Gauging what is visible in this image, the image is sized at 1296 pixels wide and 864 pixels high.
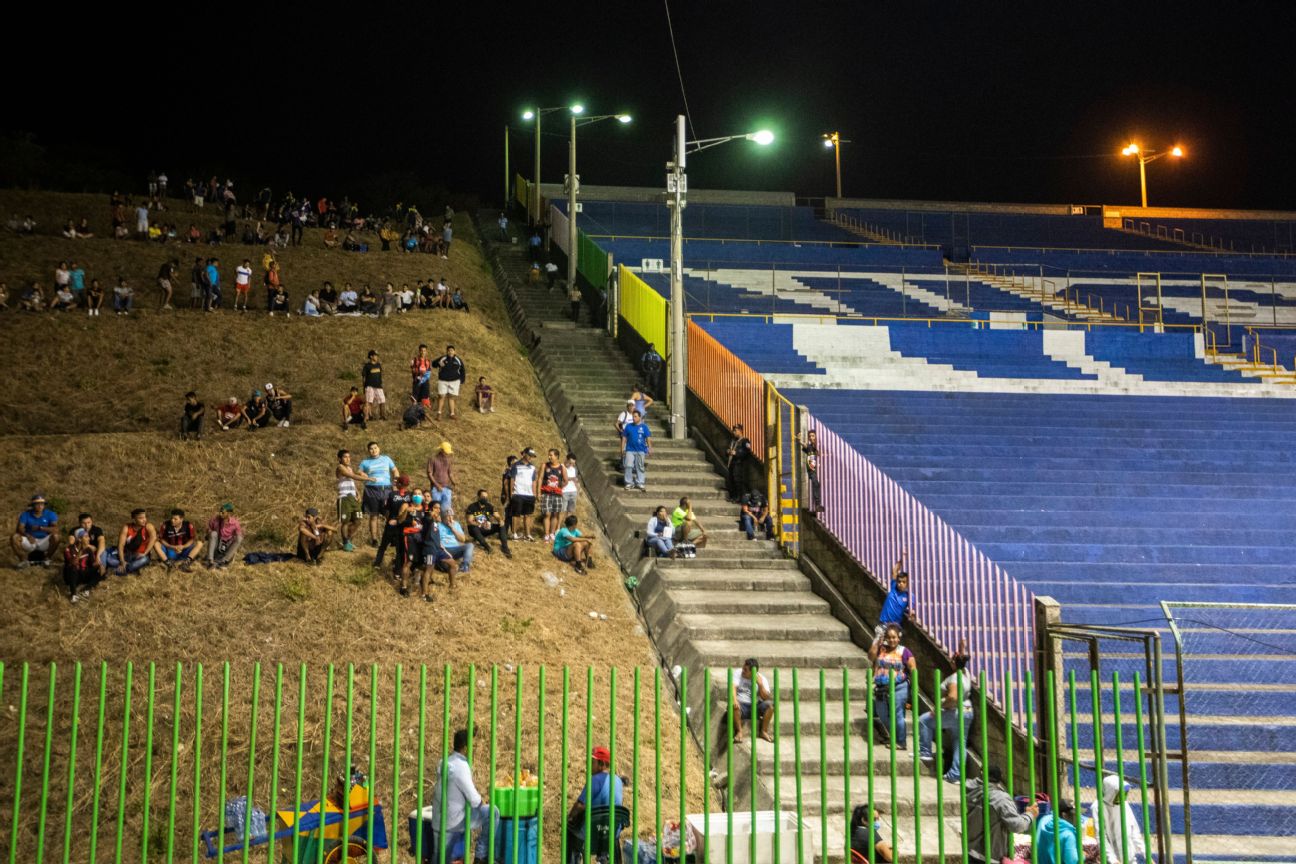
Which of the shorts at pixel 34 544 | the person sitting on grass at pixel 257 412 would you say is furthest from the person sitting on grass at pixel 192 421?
the shorts at pixel 34 544

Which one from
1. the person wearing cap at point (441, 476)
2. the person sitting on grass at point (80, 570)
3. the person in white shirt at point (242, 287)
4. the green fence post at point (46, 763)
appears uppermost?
the person in white shirt at point (242, 287)

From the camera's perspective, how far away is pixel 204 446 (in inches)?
814

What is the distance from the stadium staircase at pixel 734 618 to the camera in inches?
476

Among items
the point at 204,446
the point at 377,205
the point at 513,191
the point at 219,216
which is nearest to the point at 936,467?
the point at 204,446

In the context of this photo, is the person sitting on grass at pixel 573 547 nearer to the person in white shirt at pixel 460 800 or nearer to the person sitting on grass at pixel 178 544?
the person sitting on grass at pixel 178 544

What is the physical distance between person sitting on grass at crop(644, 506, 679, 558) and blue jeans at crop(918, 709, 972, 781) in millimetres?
5408

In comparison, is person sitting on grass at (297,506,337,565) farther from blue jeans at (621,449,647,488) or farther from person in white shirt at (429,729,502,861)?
person in white shirt at (429,729,502,861)

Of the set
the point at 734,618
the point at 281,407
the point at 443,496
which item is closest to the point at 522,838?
the point at 734,618

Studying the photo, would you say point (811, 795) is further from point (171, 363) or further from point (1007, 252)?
point (1007, 252)

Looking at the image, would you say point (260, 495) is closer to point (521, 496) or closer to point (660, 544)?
point (521, 496)

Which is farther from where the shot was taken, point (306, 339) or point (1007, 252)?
point (1007, 252)

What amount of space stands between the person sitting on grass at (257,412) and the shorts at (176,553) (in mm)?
6036

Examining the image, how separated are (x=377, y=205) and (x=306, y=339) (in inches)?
1376

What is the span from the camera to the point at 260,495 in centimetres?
1891
